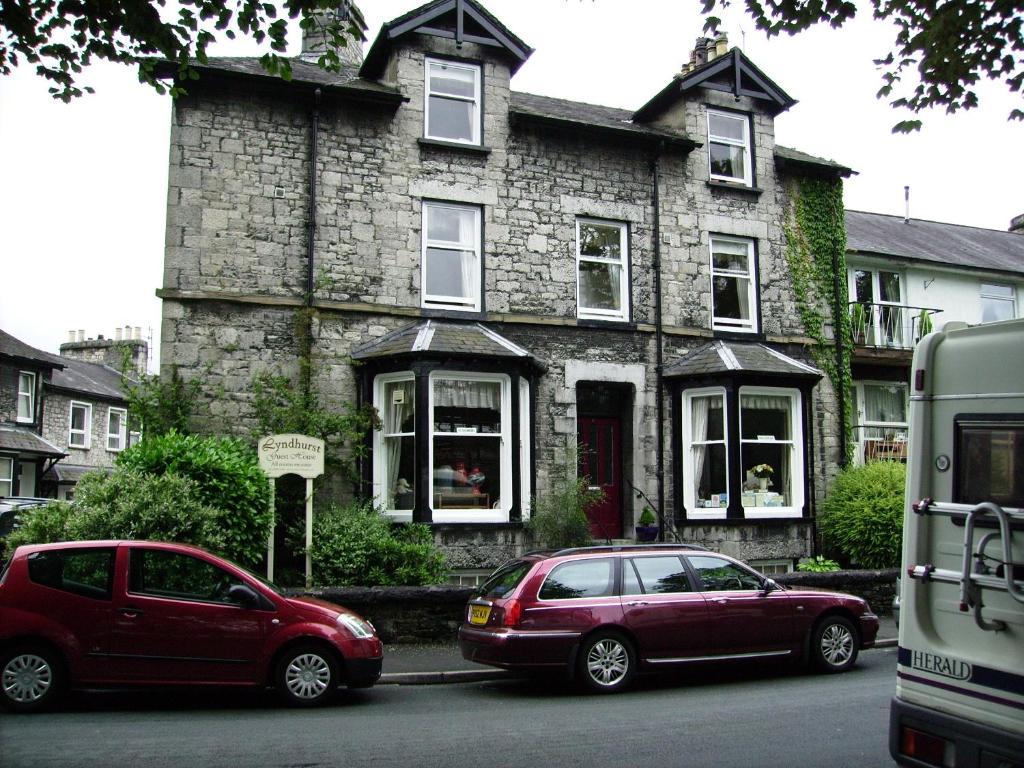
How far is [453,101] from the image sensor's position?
16.9 meters

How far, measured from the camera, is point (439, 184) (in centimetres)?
1638

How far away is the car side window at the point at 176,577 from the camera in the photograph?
29.7 ft

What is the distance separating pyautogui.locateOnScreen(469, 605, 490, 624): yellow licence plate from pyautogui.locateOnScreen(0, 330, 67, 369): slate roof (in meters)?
29.5

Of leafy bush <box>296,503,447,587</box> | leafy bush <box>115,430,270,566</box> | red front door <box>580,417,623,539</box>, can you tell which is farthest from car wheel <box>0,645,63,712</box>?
red front door <box>580,417,623,539</box>

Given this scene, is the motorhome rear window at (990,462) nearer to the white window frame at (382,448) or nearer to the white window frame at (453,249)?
the white window frame at (382,448)

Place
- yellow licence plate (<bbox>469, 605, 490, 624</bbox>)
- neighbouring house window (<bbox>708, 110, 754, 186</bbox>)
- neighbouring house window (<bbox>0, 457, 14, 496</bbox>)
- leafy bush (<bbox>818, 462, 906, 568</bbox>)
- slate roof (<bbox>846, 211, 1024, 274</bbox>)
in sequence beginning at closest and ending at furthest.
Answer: yellow licence plate (<bbox>469, 605, 490, 624</bbox>), leafy bush (<bbox>818, 462, 906, 568</bbox>), neighbouring house window (<bbox>708, 110, 754, 186</bbox>), slate roof (<bbox>846, 211, 1024, 274</bbox>), neighbouring house window (<bbox>0, 457, 14, 496</bbox>)

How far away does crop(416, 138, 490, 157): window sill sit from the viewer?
1633 cm

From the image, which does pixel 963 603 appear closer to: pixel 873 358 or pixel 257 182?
pixel 257 182

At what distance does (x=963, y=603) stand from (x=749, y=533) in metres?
12.4

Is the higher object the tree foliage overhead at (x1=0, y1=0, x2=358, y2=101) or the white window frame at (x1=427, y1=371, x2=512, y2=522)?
the tree foliage overhead at (x1=0, y1=0, x2=358, y2=101)

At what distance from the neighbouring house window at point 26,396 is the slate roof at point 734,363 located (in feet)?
89.8

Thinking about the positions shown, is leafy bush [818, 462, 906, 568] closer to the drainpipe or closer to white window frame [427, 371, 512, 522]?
the drainpipe

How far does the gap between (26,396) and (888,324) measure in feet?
99.7

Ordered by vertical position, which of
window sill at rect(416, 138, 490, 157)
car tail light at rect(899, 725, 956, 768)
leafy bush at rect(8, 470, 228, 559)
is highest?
window sill at rect(416, 138, 490, 157)
